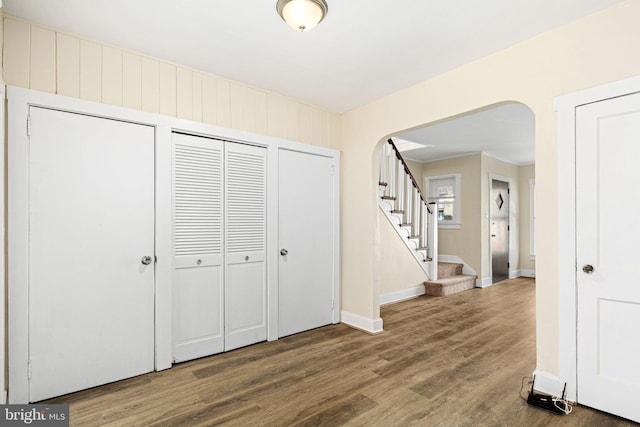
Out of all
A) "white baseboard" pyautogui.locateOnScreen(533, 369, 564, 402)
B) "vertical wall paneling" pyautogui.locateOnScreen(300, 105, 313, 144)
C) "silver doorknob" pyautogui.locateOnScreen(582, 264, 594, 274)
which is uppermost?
"vertical wall paneling" pyautogui.locateOnScreen(300, 105, 313, 144)

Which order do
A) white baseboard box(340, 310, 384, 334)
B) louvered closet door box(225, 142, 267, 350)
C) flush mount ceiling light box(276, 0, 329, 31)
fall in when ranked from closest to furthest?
flush mount ceiling light box(276, 0, 329, 31) < louvered closet door box(225, 142, 267, 350) < white baseboard box(340, 310, 384, 334)

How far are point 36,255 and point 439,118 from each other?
10.9ft

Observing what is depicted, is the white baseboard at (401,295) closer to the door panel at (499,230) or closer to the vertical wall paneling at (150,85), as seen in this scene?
the door panel at (499,230)

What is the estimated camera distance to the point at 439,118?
297 cm

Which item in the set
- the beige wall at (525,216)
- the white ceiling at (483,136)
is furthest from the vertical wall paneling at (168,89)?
the beige wall at (525,216)

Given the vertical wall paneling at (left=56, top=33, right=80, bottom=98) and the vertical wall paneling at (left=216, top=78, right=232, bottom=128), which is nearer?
the vertical wall paneling at (left=56, top=33, right=80, bottom=98)

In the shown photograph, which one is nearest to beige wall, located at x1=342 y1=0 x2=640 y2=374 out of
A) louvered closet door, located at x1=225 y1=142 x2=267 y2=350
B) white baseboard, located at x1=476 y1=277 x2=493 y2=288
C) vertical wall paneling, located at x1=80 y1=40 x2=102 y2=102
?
louvered closet door, located at x1=225 y1=142 x2=267 y2=350

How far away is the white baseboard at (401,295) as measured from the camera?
4.92 m

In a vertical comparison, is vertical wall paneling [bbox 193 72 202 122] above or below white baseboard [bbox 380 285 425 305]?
above

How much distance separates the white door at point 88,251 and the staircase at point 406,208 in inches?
129

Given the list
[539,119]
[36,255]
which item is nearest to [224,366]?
[36,255]

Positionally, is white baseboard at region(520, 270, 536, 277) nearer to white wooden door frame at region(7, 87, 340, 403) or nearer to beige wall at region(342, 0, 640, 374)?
white wooden door frame at region(7, 87, 340, 403)

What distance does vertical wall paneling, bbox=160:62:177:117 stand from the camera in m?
2.74

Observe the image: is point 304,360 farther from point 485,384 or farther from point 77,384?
point 77,384
